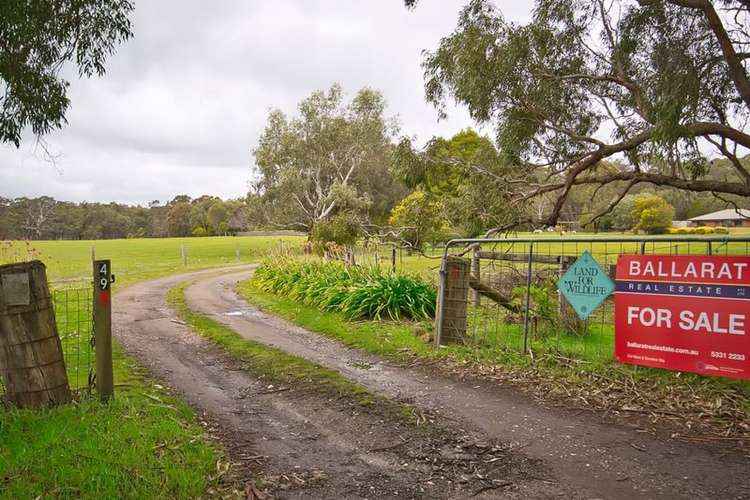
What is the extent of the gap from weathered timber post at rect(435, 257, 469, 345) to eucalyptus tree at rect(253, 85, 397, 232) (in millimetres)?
A: 26121

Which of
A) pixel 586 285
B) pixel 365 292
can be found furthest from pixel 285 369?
pixel 586 285

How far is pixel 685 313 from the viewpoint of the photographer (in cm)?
520


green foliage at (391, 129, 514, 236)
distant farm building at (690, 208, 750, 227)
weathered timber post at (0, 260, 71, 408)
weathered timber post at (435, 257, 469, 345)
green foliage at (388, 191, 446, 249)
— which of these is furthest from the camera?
distant farm building at (690, 208, 750, 227)

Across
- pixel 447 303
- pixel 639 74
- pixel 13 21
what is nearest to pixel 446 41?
pixel 639 74

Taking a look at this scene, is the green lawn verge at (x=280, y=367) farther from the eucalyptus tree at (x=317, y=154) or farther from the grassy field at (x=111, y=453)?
the eucalyptus tree at (x=317, y=154)

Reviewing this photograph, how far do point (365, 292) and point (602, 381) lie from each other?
5466 mm

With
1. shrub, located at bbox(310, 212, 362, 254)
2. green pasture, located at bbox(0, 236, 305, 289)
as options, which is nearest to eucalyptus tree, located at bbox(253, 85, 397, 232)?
green pasture, located at bbox(0, 236, 305, 289)

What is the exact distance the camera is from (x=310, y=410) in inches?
204

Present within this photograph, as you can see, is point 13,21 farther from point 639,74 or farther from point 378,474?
point 639,74

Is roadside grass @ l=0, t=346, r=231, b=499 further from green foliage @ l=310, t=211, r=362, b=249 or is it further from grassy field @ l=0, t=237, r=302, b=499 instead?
green foliage @ l=310, t=211, r=362, b=249

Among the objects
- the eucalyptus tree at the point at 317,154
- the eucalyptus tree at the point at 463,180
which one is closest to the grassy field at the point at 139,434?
the eucalyptus tree at the point at 463,180

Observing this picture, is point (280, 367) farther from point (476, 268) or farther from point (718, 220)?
point (718, 220)

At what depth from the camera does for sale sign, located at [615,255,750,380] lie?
486 cm

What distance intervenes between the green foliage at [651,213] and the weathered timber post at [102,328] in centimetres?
4699
